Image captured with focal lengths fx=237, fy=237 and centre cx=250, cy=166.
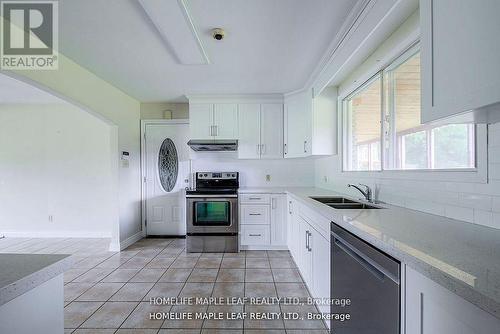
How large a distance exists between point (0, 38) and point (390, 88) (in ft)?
10.5

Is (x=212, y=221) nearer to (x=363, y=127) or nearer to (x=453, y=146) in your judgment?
(x=363, y=127)

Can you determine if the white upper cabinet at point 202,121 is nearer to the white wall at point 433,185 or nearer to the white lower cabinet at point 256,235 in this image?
the white lower cabinet at point 256,235

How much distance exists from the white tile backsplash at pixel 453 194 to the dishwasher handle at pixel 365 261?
613mm

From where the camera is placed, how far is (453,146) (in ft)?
4.62

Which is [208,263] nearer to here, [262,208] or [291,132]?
[262,208]

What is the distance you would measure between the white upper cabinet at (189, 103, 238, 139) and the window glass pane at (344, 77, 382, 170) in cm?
172

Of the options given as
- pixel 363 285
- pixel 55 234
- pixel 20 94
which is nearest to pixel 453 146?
pixel 363 285

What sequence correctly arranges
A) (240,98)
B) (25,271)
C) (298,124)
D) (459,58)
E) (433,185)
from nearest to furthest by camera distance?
(25,271)
(459,58)
(433,185)
(298,124)
(240,98)

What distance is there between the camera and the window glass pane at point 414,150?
1651 millimetres

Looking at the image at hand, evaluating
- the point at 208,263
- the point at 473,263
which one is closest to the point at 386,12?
the point at 473,263

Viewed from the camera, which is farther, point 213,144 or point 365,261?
Result: point 213,144

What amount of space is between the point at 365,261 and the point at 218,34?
2.00 m

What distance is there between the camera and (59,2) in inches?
66.6

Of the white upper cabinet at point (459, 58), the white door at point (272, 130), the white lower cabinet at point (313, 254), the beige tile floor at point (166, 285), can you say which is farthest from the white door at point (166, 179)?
the white upper cabinet at point (459, 58)
